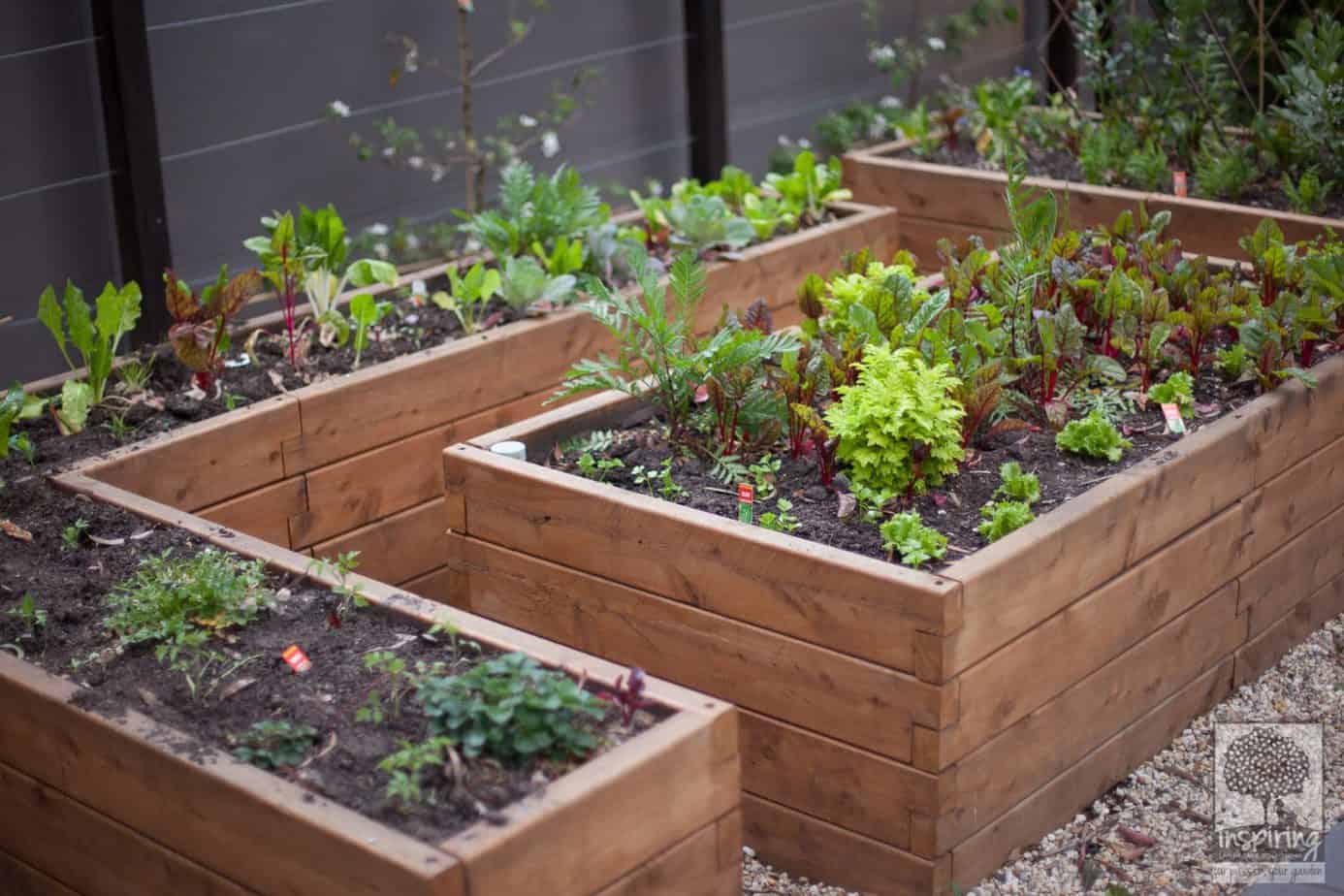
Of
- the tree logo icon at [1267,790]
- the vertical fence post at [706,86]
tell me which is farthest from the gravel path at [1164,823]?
the vertical fence post at [706,86]

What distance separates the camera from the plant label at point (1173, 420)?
3.72 m

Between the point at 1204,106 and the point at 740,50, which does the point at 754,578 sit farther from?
the point at 740,50

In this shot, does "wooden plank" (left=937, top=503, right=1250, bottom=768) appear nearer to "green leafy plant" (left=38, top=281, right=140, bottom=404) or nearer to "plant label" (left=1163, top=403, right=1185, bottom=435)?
"plant label" (left=1163, top=403, right=1185, bottom=435)

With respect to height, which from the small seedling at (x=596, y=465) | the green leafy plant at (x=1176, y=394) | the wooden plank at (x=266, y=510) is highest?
the green leafy plant at (x=1176, y=394)

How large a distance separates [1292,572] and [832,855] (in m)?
1.52

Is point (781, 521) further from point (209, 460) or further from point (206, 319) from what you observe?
point (206, 319)

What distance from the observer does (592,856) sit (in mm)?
2447

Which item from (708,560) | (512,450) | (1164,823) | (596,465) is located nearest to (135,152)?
(512,450)

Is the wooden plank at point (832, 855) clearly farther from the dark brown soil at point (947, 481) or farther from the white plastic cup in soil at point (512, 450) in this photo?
the white plastic cup in soil at point (512, 450)

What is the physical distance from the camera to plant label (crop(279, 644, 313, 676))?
2906mm

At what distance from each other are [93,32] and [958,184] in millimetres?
2923

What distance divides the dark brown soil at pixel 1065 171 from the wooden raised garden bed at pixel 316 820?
3463 mm

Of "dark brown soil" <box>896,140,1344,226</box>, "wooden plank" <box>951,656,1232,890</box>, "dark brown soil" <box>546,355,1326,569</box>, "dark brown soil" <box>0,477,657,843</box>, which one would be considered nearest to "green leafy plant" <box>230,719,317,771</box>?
"dark brown soil" <box>0,477,657,843</box>

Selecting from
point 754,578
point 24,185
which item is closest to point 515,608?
point 754,578
